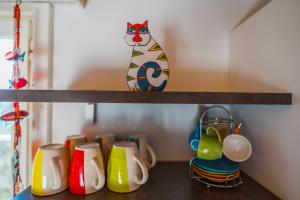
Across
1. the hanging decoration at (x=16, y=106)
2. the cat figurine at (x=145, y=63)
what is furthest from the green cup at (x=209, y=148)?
the hanging decoration at (x=16, y=106)

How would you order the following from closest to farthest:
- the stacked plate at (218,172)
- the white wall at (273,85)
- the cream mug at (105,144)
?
1. the white wall at (273,85)
2. the stacked plate at (218,172)
3. the cream mug at (105,144)

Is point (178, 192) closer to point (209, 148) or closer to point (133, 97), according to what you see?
point (209, 148)

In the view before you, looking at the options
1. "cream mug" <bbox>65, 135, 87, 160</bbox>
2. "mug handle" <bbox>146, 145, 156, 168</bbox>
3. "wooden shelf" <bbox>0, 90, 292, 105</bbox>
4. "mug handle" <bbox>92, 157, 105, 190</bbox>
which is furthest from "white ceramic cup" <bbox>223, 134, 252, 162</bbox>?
"cream mug" <bbox>65, 135, 87, 160</bbox>

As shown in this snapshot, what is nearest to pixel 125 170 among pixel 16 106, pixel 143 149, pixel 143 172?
pixel 143 172

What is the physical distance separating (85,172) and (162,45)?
2.31ft

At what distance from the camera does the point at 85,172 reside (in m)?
0.67

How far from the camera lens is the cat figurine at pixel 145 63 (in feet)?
2.51

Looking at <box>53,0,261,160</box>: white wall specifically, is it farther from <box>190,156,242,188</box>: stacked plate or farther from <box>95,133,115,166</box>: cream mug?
<box>190,156,242,188</box>: stacked plate

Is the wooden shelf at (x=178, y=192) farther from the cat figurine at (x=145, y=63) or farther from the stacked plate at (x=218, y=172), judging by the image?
the cat figurine at (x=145, y=63)

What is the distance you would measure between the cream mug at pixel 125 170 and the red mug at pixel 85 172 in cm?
5

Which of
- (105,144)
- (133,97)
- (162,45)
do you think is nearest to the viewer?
(133,97)

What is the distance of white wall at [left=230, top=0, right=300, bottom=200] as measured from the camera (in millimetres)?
594

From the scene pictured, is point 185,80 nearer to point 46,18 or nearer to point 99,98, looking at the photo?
point 99,98

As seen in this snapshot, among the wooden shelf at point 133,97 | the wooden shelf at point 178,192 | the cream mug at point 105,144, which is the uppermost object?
the wooden shelf at point 133,97
